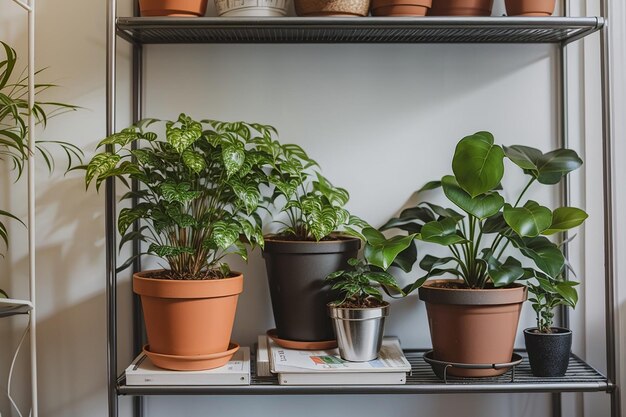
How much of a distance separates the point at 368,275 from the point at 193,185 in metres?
0.43

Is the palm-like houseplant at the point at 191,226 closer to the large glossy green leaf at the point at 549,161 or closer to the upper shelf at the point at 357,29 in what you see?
the upper shelf at the point at 357,29

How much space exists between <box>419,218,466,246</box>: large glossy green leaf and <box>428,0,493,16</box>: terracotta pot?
0.46 metres

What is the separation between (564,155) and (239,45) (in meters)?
0.83

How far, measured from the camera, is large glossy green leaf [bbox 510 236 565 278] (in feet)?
4.57

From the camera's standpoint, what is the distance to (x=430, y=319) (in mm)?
1474

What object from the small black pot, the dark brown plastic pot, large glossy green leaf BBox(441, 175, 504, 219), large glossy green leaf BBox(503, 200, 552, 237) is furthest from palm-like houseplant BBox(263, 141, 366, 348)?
the small black pot

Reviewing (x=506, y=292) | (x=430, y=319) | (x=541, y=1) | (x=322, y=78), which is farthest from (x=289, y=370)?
(x=541, y=1)

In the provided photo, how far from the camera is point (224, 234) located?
52.1 inches

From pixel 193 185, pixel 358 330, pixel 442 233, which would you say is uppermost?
pixel 193 185

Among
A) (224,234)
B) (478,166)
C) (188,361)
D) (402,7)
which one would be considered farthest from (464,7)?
(188,361)

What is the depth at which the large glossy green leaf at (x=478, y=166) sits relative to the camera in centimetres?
131

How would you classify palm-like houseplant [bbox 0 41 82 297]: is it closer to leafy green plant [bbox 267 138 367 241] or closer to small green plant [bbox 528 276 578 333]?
leafy green plant [bbox 267 138 367 241]

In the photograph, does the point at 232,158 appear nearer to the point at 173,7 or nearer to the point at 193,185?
the point at 193,185

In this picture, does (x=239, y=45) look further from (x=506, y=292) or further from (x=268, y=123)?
(x=506, y=292)
